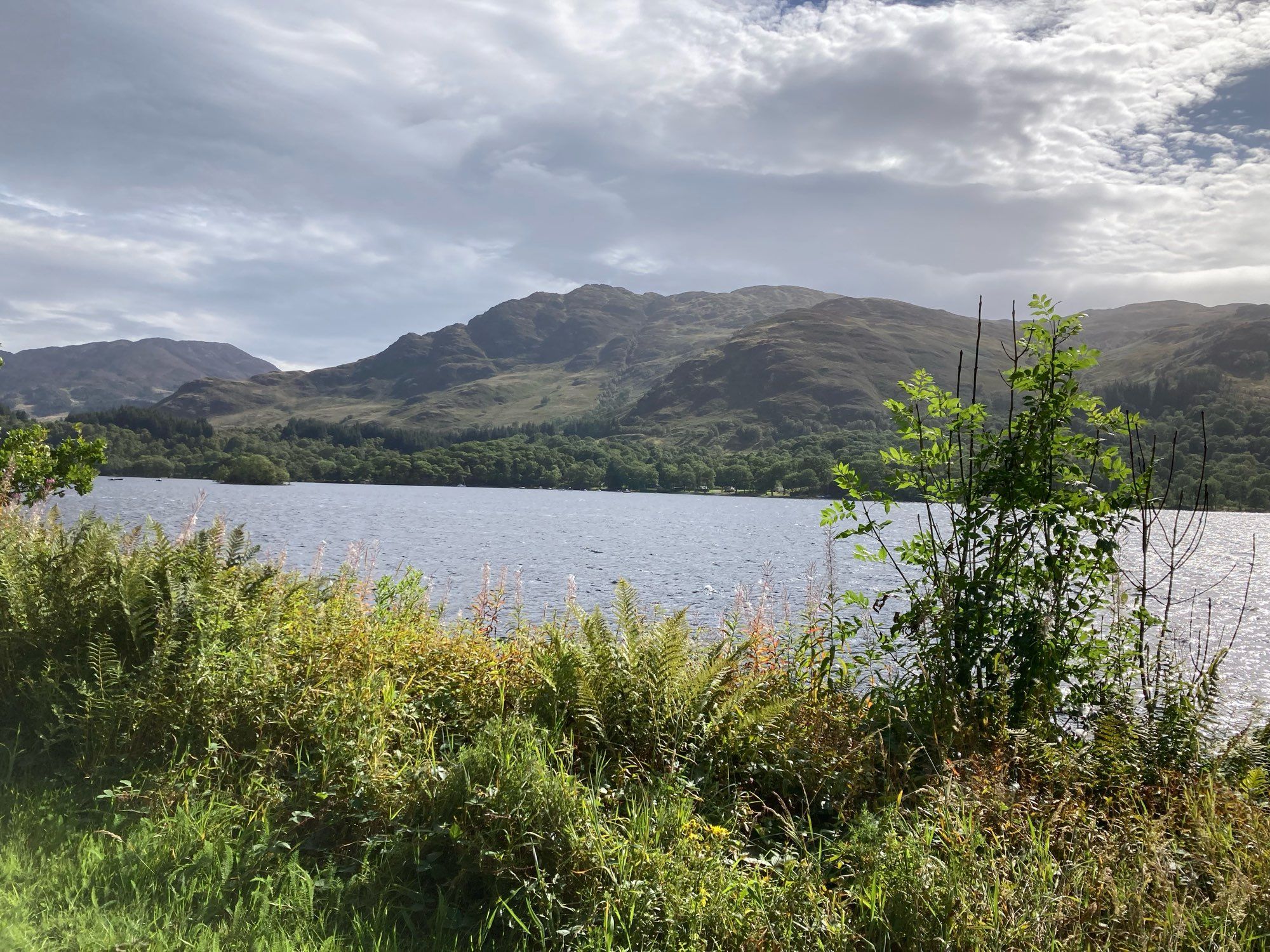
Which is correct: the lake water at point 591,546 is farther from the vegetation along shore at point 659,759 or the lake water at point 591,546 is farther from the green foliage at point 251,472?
the green foliage at point 251,472

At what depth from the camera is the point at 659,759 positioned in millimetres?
4777

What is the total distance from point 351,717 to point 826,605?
3.74m

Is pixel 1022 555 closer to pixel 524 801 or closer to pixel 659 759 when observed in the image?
pixel 659 759

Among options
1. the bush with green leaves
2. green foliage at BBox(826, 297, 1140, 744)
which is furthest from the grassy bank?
green foliage at BBox(826, 297, 1140, 744)

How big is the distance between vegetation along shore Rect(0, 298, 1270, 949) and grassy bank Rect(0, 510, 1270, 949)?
24mm

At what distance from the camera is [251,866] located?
4.17 meters

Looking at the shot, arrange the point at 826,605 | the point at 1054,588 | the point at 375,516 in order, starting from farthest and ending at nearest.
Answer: the point at 375,516 → the point at 826,605 → the point at 1054,588

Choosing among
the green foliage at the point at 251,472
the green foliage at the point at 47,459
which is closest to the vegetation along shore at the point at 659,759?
the green foliage at the point at 47,459

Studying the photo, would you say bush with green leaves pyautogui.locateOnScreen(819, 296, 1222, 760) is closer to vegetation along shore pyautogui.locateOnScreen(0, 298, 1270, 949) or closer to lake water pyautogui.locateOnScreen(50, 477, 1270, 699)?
vegetation along shore pyautogui.locateOnScreen(0, 298, 1270, 949)

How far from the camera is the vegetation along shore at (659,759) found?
361 cm

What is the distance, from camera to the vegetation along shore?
3611 millimetres

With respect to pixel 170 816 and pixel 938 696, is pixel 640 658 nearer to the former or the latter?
pixel 938 696

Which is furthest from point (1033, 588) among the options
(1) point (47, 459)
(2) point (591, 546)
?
(2) point (591, 546)

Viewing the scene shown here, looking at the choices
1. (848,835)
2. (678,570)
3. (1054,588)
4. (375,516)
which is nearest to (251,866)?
(848,835)
